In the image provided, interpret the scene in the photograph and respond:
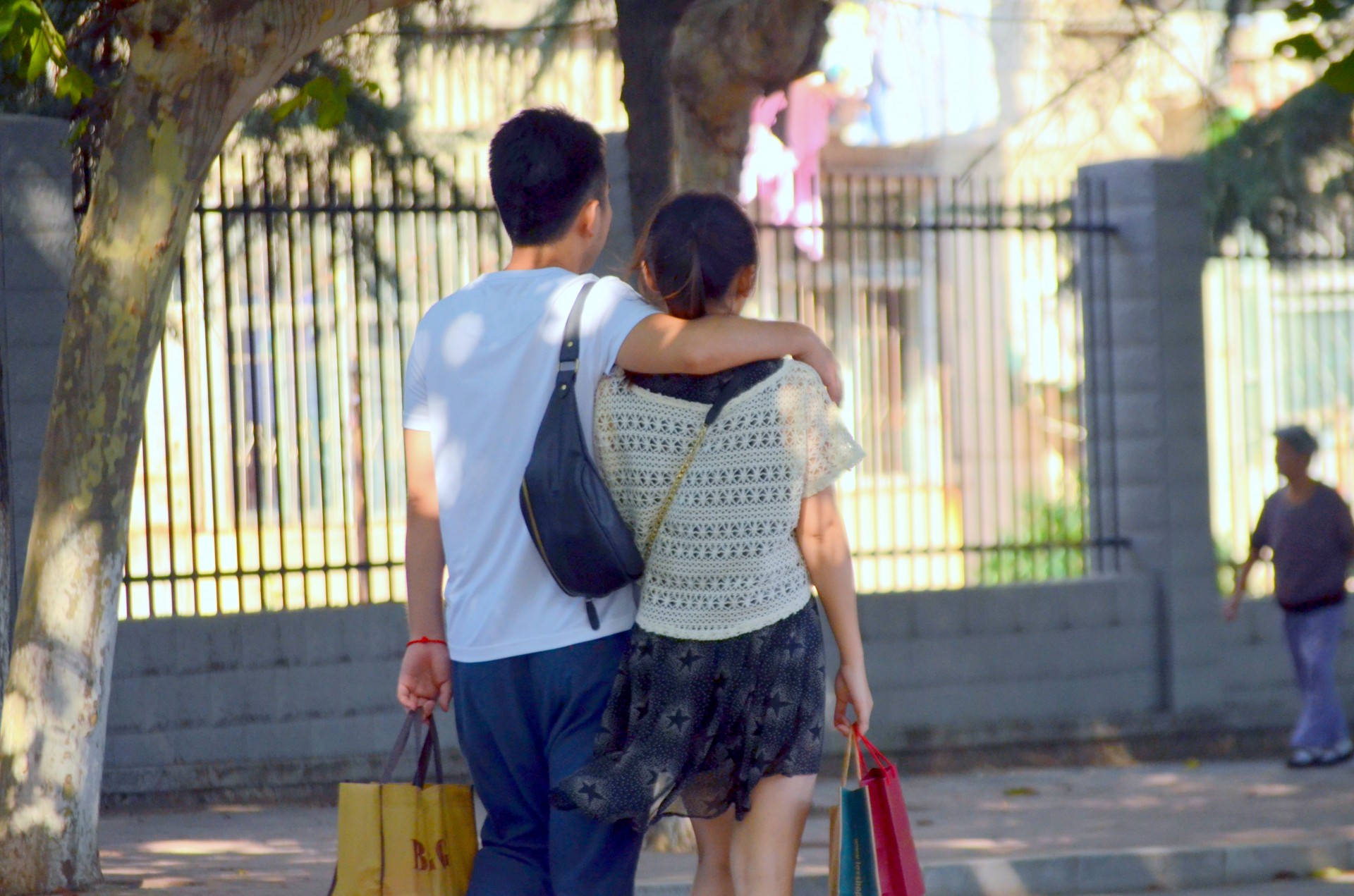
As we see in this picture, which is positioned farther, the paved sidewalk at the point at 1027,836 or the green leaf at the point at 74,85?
the paved sidewalk at the point at 1027,836

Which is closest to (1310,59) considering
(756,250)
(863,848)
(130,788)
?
(756,250)

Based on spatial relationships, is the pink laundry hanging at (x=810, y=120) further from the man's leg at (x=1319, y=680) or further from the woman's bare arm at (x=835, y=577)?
the woman's bare arm at (x=835, y=577)

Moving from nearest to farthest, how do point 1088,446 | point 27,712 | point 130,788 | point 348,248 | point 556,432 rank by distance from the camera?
1. point 556,432
2. point 27,712
3. point 130,788
4. point 348,248
5. point 1088,446

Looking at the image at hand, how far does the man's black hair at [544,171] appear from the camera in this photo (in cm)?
299

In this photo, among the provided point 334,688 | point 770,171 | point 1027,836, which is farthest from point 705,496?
point 770,171

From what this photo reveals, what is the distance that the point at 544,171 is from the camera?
9.78ft

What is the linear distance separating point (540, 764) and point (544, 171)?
42.2 inches

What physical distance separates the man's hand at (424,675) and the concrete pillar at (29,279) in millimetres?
4648

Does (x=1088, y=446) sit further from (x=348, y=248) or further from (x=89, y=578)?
(x=89, y=578)

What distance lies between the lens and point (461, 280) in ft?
28.9

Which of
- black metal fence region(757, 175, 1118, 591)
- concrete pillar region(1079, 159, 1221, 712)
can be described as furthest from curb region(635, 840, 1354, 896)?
concrete pillar region(1079, 159, 1221, 712)

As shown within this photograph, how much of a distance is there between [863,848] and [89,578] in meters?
3.13

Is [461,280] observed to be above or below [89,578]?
above

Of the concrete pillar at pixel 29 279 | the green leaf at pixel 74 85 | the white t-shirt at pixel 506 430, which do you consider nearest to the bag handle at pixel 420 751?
the white t-shirt at pixel 506 430
